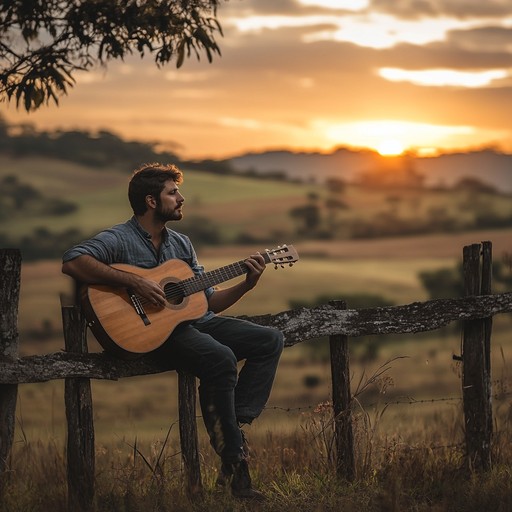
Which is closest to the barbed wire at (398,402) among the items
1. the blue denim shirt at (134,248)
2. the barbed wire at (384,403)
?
the barbed wire at (384,403)

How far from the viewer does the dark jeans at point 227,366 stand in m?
6.51

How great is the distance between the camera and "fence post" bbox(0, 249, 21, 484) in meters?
6.64

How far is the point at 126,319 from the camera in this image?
21.1ft

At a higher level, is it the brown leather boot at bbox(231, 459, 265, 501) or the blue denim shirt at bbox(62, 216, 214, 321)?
the blue denim shirt at bbox(62, 216, 214, 321)

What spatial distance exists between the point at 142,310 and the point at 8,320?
3.16 feet

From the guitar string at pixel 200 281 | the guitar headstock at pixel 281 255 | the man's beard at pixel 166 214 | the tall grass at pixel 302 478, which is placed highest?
the man's beard at pixel 166 214

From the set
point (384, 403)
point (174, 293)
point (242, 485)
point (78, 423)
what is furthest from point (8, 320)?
point (384, 403)

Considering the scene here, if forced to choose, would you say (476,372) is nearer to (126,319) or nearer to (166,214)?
(166,214)

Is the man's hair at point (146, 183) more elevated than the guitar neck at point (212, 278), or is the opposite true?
the man's hair at point (146, 183)

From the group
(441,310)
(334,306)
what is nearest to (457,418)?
(441,310)

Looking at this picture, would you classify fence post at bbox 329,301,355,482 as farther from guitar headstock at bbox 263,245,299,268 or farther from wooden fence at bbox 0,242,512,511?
guitar headstock at bbox 263,245,299,268

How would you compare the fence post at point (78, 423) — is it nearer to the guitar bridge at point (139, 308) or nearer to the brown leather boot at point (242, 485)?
the guitar bridge at point (139, 308)

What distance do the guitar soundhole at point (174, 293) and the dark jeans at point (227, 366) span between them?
0.19m

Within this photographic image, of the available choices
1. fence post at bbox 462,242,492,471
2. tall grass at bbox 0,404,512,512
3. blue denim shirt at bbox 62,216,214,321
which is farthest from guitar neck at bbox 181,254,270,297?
fence post at bbox 462,242,492,471
